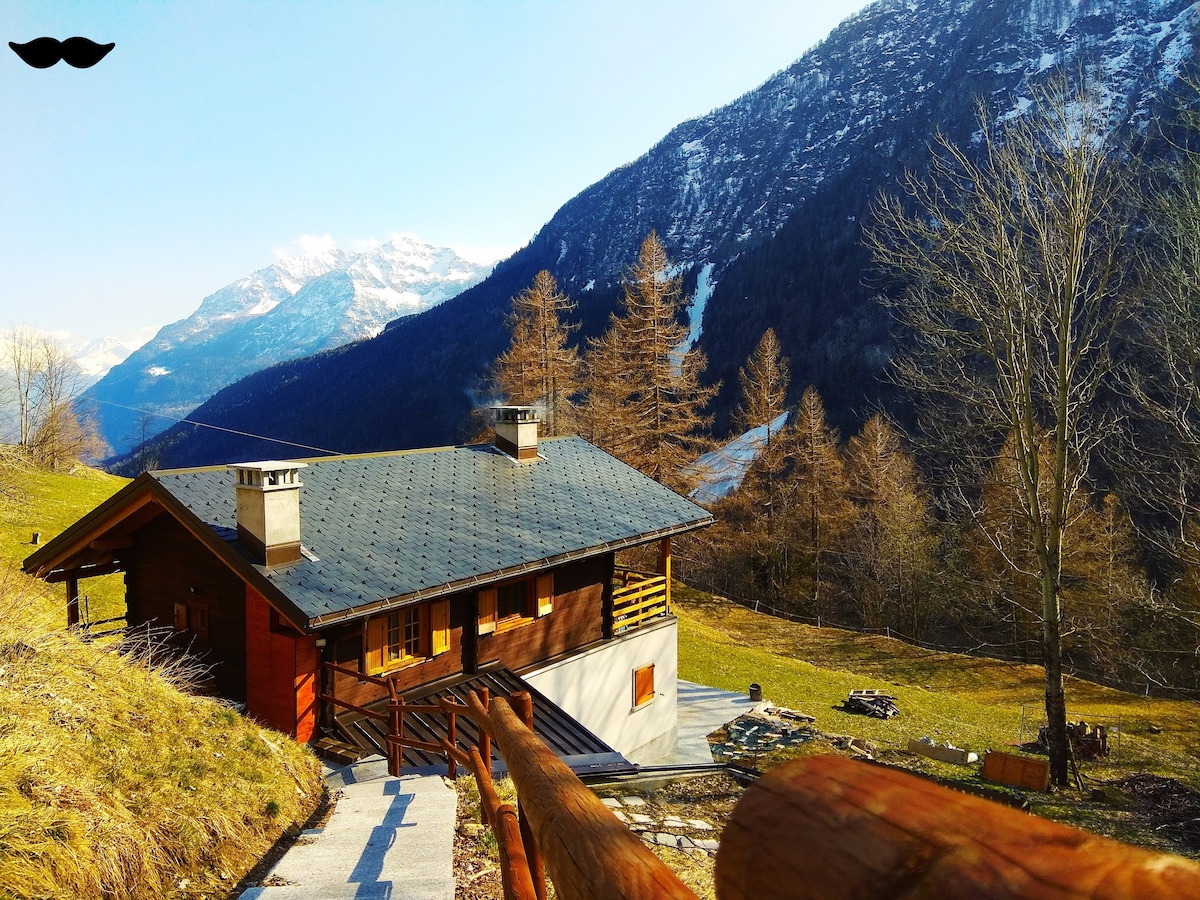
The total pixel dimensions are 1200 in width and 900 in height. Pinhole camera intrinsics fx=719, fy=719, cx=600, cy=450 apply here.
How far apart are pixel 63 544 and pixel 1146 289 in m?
19.1

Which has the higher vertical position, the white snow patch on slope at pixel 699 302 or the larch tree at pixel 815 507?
the white snow patch on slope at pixel 699 302

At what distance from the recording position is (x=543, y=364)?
3600cm

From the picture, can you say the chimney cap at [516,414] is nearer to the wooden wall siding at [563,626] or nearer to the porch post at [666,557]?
the wooden wall siding at [563,626]

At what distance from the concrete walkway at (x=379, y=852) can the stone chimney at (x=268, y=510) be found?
14.3ft

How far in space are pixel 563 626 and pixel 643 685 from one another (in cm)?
299

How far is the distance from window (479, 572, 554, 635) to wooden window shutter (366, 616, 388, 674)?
195 cm

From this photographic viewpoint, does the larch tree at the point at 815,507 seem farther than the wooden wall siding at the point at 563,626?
Yes

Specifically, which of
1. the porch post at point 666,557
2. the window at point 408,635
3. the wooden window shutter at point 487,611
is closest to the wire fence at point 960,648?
the porch post at point 666,557

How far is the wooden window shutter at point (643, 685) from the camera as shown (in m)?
16.8

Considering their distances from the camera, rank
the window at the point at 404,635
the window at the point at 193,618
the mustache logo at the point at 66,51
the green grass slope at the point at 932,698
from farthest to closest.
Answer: the green grass slope at the point at 932,698 < the window at the point at 193,618 < the window at the point at 404,635 < the mustache logo at the point at 66,51

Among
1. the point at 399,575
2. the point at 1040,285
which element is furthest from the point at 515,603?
the point at 1040,285

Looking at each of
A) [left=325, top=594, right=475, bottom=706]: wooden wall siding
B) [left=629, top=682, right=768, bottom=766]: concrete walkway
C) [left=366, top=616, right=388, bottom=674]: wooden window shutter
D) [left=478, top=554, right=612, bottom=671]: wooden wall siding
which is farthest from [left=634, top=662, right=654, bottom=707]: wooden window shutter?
[left=366, top=616, right=388, bottom=674]: wooden window shutter

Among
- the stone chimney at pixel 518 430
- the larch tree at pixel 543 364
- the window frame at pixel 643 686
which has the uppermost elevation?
the larch tree at pixel 543 364

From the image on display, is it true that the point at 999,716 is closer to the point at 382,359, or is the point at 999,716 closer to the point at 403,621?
the point at 403,621
